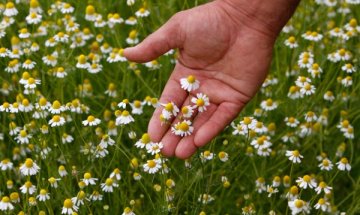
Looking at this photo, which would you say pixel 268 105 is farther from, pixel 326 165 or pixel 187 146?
pixel 187 146

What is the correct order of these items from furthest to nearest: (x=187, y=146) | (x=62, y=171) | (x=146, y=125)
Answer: (x=146, y=125) → (x=62, y=171) → (x=187, y=146)

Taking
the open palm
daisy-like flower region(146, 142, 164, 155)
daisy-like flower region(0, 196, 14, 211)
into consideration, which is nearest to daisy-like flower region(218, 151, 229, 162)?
the open palm

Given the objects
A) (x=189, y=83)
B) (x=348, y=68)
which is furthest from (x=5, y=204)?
(x=348, y=68)

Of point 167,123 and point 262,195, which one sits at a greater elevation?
point 167,123

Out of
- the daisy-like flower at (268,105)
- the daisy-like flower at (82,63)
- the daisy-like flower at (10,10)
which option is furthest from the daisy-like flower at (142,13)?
the daisy-like flower at (268,105)

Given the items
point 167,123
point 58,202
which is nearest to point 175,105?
point 167,123

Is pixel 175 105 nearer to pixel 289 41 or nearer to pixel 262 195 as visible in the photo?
pixel 262 195

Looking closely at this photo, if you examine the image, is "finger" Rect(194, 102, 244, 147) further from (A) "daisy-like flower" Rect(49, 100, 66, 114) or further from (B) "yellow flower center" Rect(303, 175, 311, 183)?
(A) "daisy-like flower" Rect(49, 100, 66, 114)
